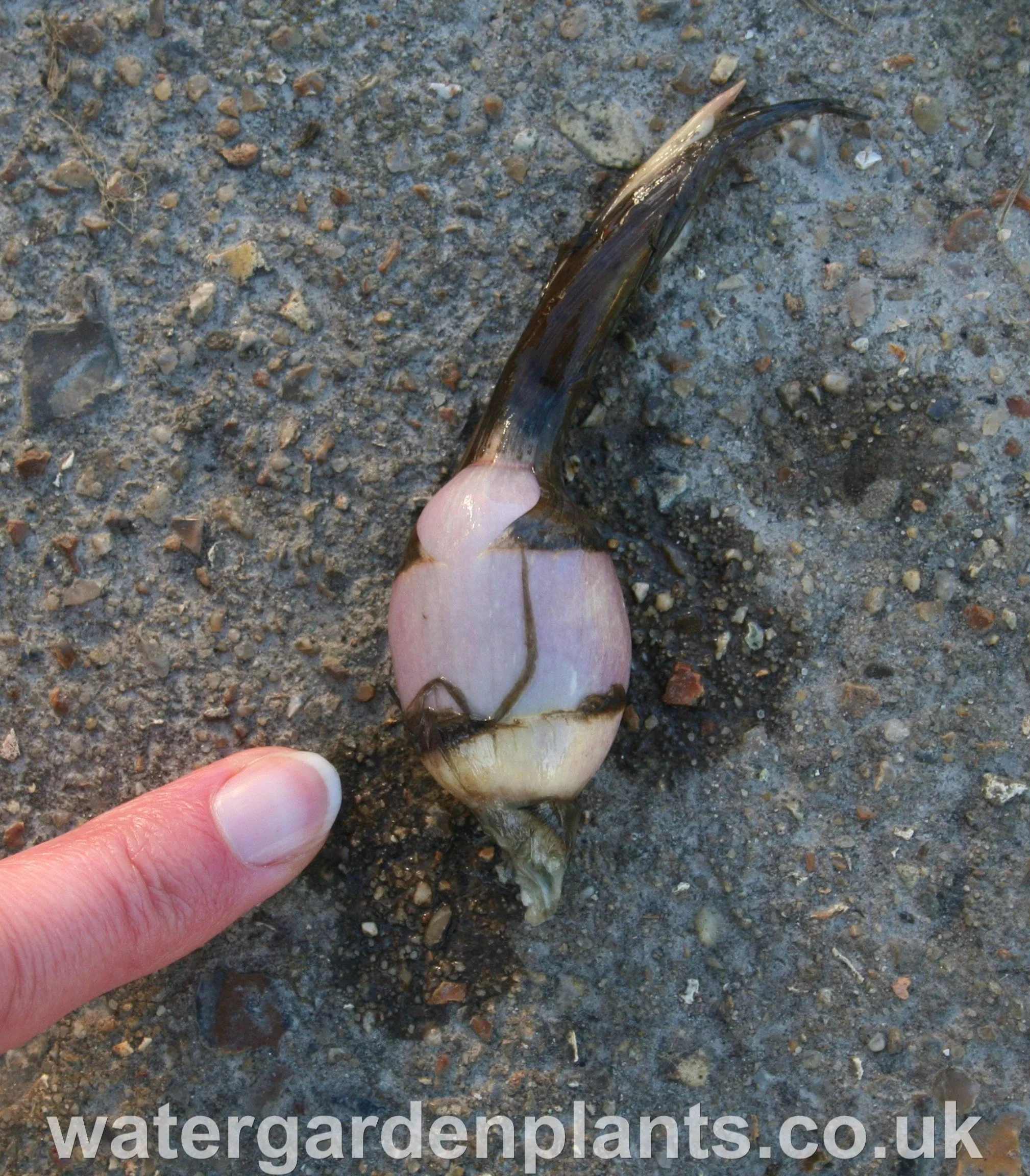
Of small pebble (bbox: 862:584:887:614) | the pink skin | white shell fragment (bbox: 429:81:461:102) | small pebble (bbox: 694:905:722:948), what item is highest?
white shell fragment (bbox: 429:81:461:102)

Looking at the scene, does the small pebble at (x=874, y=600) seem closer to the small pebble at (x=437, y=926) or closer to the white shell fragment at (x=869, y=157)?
the white shell fragment at (x=869, y=157)

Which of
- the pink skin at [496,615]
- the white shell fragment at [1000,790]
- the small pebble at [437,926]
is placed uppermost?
the pink skin at [496,615]

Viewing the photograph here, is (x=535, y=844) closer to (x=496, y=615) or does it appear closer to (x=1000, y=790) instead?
(x=496, y=615)

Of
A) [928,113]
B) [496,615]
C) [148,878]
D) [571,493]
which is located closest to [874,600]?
[571,493]

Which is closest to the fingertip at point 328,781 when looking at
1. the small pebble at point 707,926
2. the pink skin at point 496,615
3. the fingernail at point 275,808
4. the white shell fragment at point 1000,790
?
the fingernail at point 275,808

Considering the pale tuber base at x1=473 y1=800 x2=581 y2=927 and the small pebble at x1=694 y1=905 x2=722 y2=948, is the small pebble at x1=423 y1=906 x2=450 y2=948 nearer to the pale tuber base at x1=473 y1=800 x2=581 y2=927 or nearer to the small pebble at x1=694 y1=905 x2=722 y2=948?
the pale tuber base at x1=473 y1=800 x2=581 y2=927

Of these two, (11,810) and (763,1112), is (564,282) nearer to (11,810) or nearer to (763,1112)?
(11,810)

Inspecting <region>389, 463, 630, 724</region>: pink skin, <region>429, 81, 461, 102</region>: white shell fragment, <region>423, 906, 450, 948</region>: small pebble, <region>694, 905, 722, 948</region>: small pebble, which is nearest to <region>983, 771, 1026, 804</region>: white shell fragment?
<region>694, 905, 722, 948</region>: small pebble

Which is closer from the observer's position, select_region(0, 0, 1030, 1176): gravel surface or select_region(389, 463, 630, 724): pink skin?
select_region(389, 463, 630, 724): pink skin
